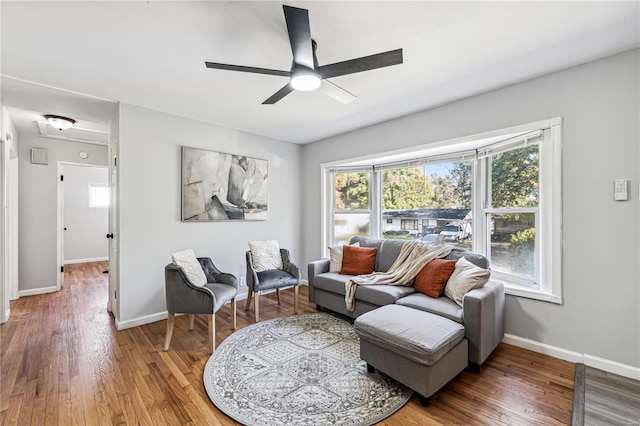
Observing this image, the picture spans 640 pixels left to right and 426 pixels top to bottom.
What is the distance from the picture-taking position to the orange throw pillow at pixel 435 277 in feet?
8.96

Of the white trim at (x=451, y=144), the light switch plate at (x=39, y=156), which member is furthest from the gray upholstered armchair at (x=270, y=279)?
the light switch plate at (x=39, y=156)

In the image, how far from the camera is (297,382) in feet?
6.87

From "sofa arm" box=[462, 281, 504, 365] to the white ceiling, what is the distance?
192 cm

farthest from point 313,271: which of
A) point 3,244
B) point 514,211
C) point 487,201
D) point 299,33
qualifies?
point 3,244

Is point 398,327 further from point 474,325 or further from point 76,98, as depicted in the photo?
point 76,98

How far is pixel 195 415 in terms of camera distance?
177 centimetres

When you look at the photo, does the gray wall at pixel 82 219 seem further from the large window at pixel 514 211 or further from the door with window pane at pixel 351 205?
the large window at pixel 514 211

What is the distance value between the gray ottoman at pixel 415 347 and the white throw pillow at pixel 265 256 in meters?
1.80

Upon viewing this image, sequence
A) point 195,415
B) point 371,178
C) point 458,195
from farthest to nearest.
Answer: point 371,178
point 458,195
point 195,415

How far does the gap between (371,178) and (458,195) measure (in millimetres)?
1323

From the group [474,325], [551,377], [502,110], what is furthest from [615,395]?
[502,110]

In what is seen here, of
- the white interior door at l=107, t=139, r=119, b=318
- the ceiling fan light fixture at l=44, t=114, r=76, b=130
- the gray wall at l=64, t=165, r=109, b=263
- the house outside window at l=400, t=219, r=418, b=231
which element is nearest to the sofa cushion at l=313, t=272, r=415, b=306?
the house outside window at l=400, t=219, r=418, b=231

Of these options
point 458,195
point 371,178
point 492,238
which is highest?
point 371,178

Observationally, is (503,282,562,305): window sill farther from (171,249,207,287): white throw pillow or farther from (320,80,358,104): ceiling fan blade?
(171,249,207,287): white throw pillow
